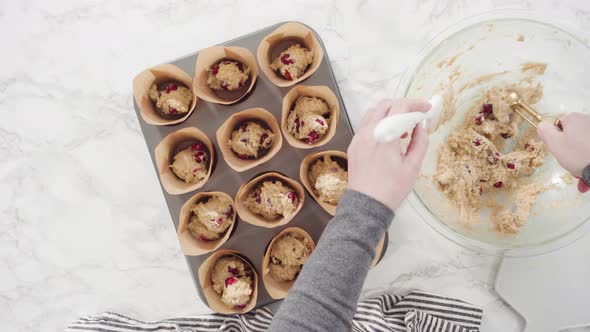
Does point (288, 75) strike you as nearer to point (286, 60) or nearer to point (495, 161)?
point (286, 60)

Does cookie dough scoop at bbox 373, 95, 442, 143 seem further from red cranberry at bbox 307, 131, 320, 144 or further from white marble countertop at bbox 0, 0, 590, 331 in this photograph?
white marble countertop at bbox 0, 0, 590, 331

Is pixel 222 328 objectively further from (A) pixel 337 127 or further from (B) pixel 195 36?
(B) pixel 195 36

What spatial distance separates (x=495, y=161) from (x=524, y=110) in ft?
0.54

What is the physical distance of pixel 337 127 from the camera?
1267mm

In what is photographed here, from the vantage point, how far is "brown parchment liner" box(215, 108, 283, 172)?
123 centimetres

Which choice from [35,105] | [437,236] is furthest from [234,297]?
[35,105]

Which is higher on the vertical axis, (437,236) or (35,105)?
(437,236)

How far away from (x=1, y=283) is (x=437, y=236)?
4.95 ft

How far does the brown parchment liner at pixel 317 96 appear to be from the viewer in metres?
1.22

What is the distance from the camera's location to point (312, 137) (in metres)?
1.24

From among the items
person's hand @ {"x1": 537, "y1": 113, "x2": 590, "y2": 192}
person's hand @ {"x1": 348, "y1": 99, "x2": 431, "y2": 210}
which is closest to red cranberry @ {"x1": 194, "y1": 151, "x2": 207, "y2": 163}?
person's hand @ {"x1": 348, "y1": 99, "x2": 431, "y2": 210}

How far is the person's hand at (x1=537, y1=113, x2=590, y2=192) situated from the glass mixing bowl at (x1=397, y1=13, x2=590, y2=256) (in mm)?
187

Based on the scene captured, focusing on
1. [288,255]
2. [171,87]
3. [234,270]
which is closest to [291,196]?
[288,255]

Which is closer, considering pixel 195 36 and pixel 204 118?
pixel 204 118
